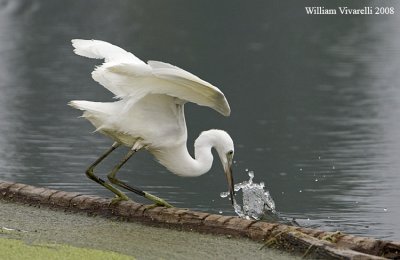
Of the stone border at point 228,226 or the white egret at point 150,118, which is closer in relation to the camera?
the stone border at point 228,226

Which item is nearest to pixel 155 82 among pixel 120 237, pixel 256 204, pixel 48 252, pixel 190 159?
pixel 190 159

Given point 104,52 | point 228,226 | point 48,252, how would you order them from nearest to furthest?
point 48,252
point 228,226
point 104,52

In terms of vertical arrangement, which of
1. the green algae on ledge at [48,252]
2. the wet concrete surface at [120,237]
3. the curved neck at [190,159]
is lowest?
the green algae on ledge at [48,252]

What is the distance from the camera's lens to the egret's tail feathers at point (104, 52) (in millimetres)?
8430

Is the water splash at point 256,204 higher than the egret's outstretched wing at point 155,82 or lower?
lower

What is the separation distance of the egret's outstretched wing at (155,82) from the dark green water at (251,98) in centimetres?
184

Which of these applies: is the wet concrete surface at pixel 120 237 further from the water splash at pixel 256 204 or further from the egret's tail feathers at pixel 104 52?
the water splash at pixel 256 204

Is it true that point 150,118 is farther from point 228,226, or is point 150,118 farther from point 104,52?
point 228,226

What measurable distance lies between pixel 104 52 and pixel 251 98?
28.0ft

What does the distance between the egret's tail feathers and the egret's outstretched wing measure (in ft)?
0.13

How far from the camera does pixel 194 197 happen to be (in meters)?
10.1

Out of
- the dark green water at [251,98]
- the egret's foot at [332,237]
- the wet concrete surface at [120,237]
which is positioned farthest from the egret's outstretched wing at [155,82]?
the dark green water at [251,98]

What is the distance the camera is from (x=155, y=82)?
7.92 metres

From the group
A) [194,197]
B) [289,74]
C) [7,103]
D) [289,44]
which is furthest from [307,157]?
[289,44]
